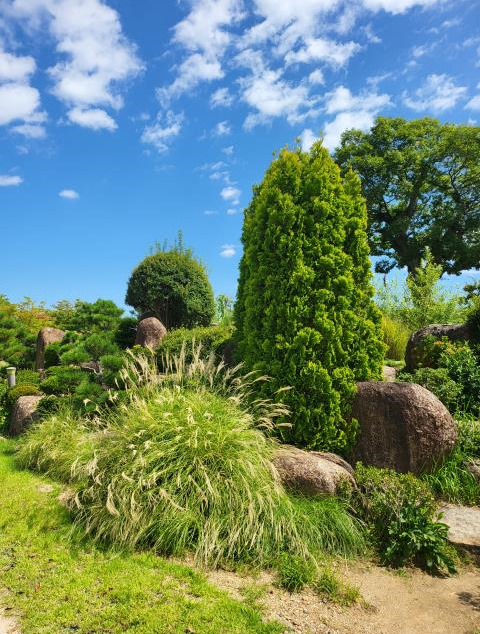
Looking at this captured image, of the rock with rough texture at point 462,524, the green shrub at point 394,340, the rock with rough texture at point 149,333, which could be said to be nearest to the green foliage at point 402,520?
the rock with rough texture at point 462,524

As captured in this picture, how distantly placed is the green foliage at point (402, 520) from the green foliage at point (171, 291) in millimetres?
8811

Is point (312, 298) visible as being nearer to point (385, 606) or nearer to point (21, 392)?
point (385, 606)

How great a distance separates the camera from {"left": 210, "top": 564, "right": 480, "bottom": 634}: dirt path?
3381 mm

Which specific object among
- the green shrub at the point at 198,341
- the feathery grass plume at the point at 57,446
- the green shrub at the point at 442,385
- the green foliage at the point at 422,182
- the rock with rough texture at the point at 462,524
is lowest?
the rock with rough texture at the point at 462,524

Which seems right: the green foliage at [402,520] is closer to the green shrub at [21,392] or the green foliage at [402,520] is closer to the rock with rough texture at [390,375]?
the rock with rough texture at [390,375]

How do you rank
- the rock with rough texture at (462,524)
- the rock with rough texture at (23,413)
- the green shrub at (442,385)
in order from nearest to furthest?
the rock with rough texture at (462,524) < the green shrub at (442,385) < the rock with rough texture at (23,413)

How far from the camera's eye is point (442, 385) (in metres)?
7.11

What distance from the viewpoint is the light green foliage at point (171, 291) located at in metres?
12.9

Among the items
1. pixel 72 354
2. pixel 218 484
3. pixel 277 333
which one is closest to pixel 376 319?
pixel 277 333

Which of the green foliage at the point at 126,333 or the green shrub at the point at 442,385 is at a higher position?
the green foliage at the point at 126,333

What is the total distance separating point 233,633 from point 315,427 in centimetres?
277

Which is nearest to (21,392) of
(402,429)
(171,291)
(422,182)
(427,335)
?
(171,291)

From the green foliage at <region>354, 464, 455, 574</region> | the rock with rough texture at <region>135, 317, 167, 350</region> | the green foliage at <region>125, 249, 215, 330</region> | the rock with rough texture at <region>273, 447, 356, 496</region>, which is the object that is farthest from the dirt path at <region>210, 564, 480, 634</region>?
the green foliage at <region>125, 249, 215, 330</region>

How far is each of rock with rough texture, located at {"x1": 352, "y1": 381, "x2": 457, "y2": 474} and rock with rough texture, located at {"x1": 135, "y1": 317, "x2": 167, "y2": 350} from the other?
653cm
